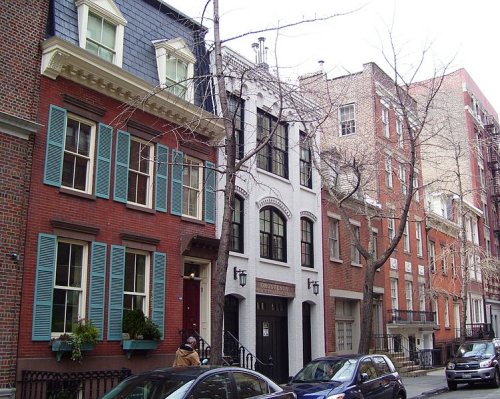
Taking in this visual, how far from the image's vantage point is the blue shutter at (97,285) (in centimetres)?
1333

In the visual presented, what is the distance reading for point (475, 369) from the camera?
20234 millimetres

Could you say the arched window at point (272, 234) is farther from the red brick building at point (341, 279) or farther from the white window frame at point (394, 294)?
the white window frame at point (394, 294)

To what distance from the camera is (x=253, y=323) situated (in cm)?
1861

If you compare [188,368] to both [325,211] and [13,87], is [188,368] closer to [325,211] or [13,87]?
[13,87]

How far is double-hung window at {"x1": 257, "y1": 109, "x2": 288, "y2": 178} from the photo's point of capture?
20.5 metres

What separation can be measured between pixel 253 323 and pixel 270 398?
10.4 metres

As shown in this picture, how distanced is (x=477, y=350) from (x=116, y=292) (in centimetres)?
1416

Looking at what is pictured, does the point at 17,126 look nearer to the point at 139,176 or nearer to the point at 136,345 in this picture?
the point at 139,176

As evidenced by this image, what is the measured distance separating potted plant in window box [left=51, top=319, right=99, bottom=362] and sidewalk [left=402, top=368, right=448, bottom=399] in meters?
10.1

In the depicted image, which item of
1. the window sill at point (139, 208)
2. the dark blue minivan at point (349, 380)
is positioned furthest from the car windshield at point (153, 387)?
the window sill at point (139, 208)

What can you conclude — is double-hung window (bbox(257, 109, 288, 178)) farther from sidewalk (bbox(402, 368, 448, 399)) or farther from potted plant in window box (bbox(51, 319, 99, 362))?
potted plant in window box (bbox(51, 319, 99, 362))

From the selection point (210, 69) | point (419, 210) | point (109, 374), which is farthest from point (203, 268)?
point (419, 210)

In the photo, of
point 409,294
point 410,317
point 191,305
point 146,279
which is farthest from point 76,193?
point 409,294

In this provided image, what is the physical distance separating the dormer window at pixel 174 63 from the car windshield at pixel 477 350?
13617mm
